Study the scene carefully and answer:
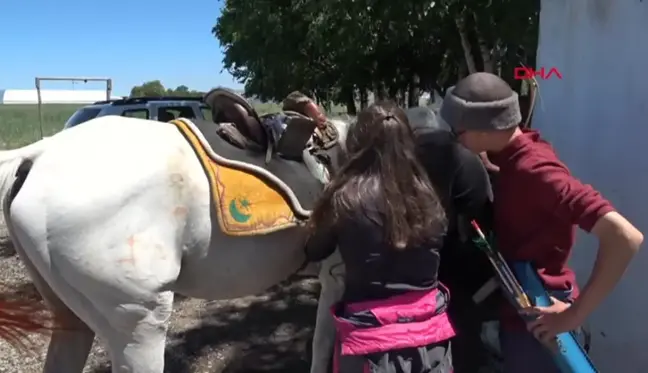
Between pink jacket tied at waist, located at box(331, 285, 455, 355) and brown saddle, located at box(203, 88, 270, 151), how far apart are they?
3.02 ft

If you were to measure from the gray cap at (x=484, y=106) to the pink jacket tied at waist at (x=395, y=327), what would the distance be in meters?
0.55

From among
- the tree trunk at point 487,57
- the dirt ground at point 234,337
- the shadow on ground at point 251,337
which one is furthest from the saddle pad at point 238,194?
the tree trunk at point 487,57

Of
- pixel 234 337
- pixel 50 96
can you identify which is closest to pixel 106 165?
pixel 234 337

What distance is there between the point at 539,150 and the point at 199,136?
1255 millimetres

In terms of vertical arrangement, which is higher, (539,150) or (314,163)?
(539,150)

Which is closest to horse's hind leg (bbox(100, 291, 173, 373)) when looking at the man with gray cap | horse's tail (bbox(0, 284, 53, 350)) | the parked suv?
horse's tail (bbox(0, 284, 53, 350))

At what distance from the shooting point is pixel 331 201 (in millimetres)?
1961

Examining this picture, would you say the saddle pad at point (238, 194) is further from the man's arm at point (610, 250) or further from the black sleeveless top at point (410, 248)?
the man's arm at point (610, 250)

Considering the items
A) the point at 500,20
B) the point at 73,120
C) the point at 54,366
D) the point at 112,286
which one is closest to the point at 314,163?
the point at 112,286

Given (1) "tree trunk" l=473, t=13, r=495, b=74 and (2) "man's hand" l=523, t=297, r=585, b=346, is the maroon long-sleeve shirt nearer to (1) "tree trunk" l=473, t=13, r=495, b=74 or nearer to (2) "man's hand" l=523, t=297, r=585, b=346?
(2) "man's hand" l=523, t=297, r=585, b=346

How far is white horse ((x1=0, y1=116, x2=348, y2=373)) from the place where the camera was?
2.14 metres

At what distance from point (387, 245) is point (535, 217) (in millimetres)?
473

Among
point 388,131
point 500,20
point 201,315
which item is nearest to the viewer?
point 388,131

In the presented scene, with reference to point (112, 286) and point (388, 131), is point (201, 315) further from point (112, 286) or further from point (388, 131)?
point (388, 131)
